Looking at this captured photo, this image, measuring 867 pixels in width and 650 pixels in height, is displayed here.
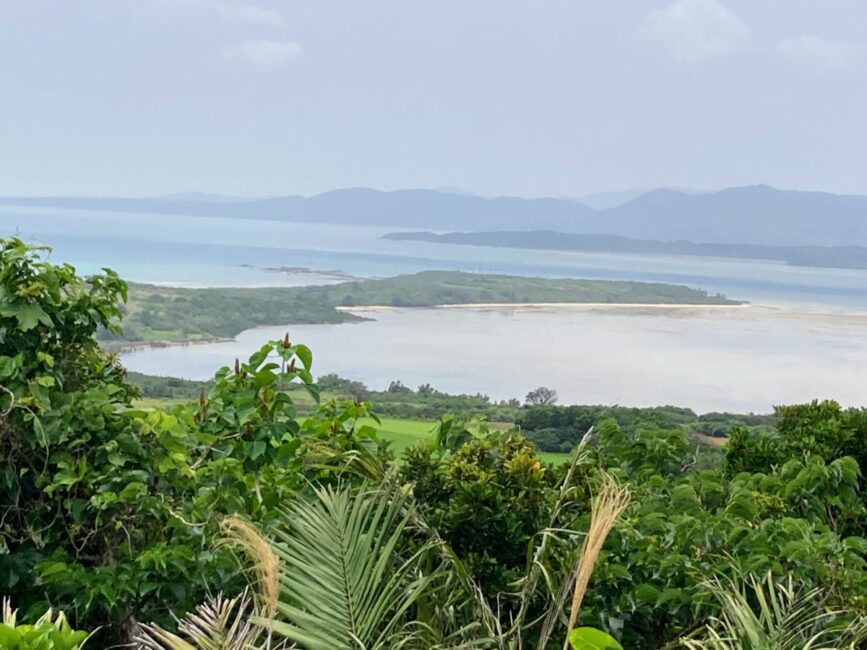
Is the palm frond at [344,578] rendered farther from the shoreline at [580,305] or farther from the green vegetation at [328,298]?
the shoreline at [580,305]

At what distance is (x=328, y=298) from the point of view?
8.19 m

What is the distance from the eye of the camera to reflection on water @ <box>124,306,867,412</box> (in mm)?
5223

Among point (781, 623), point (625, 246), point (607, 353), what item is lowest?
point (607, 353)

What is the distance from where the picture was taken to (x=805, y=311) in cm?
1234

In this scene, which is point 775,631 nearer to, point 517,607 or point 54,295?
point 517,607

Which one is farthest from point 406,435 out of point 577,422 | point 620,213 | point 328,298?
point 620,213

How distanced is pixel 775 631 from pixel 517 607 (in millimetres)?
536

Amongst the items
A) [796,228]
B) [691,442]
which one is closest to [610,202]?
[796,228]

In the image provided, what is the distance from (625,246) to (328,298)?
1728 centimetres

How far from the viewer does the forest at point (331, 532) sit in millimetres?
1753

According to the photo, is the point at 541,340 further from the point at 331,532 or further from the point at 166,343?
the point at 331,532

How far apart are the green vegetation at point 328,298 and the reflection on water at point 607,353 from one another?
0.70 ft

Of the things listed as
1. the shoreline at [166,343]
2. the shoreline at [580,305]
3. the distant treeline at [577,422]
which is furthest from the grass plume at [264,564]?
the shoreline at [580,305]

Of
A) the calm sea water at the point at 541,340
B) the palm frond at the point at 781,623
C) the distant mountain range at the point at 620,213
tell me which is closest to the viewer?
the palm frond at the point at 781,623
